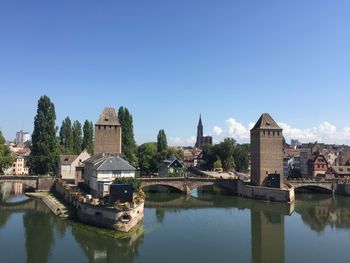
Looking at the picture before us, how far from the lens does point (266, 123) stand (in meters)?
61.0

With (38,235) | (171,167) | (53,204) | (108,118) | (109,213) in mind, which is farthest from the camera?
(171,167)

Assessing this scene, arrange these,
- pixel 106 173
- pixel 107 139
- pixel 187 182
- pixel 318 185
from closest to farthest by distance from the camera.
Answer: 1. pixel 106 173
2. pixel 107 139
3. pixel 187 182
4. pixel 318 185

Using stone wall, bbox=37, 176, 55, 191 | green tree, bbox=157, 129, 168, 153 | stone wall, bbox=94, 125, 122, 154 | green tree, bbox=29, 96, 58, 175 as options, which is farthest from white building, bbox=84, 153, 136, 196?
green tree, bbox=157, 129, 168, 153

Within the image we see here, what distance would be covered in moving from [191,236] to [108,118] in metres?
32.7

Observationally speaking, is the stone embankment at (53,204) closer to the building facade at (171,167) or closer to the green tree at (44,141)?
the green tree at (44,141)

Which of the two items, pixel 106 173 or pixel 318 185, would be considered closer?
pixel 106 173

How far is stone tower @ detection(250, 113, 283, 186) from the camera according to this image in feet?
196

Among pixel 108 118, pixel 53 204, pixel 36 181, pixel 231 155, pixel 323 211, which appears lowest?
pixel 323 211

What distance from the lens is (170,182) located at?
6091 cm

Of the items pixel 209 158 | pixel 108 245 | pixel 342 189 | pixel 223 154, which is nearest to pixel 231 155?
pixel 223 154

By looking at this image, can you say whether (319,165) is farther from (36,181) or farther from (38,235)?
(38,235)

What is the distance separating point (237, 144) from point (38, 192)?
196 feet

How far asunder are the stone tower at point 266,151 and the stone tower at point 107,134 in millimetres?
23682

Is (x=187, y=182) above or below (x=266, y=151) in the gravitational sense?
below
